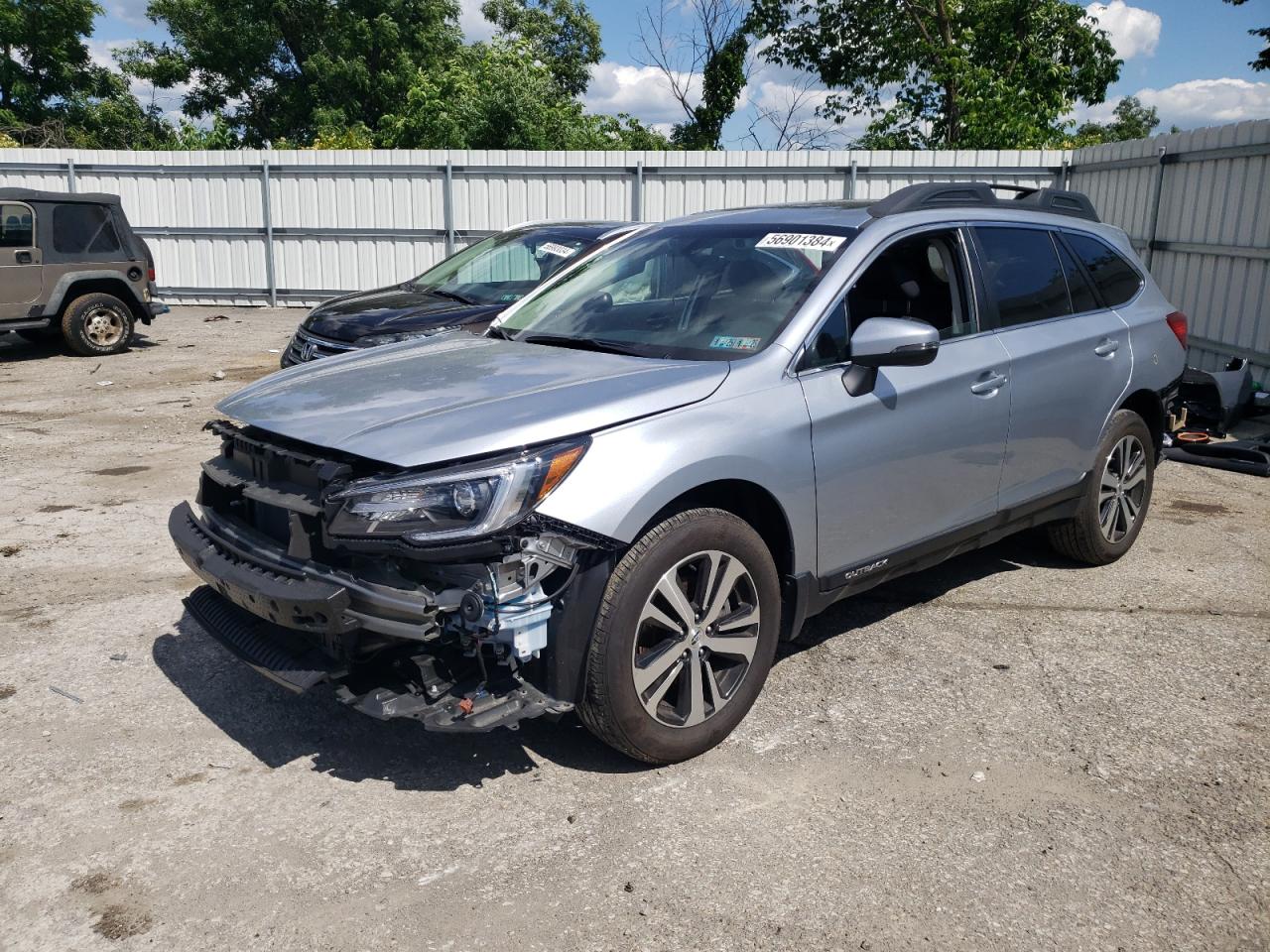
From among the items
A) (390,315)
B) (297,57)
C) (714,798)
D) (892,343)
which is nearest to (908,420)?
(892,343)

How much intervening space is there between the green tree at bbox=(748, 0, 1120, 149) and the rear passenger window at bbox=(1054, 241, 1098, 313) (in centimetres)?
1616

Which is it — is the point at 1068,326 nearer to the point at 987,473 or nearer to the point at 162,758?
the point at 987,473

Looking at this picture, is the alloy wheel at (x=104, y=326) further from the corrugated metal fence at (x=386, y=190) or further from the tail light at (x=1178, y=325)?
the tail light at (x=1178, y=325)

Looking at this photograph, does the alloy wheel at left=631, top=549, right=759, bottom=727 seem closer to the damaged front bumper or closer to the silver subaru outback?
the silver subaru outback

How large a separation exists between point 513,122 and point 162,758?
2022cm

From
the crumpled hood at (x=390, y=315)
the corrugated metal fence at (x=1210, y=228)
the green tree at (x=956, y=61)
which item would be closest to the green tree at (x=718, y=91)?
the green tree at (x=956, y=61)

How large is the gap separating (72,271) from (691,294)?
414 inches

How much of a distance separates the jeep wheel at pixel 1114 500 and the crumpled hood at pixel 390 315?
4371mm

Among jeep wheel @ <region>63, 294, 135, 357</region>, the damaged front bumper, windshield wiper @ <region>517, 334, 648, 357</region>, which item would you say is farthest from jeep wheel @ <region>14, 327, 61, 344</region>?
the damaged front bumper

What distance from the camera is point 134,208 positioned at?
18.0 metres

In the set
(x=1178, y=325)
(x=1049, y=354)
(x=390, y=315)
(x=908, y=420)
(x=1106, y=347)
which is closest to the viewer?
(x=908, y=420)

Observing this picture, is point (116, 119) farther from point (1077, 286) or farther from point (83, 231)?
point (1077, 286)

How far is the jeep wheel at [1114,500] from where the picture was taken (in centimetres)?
531

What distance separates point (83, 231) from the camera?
12.5 meters
